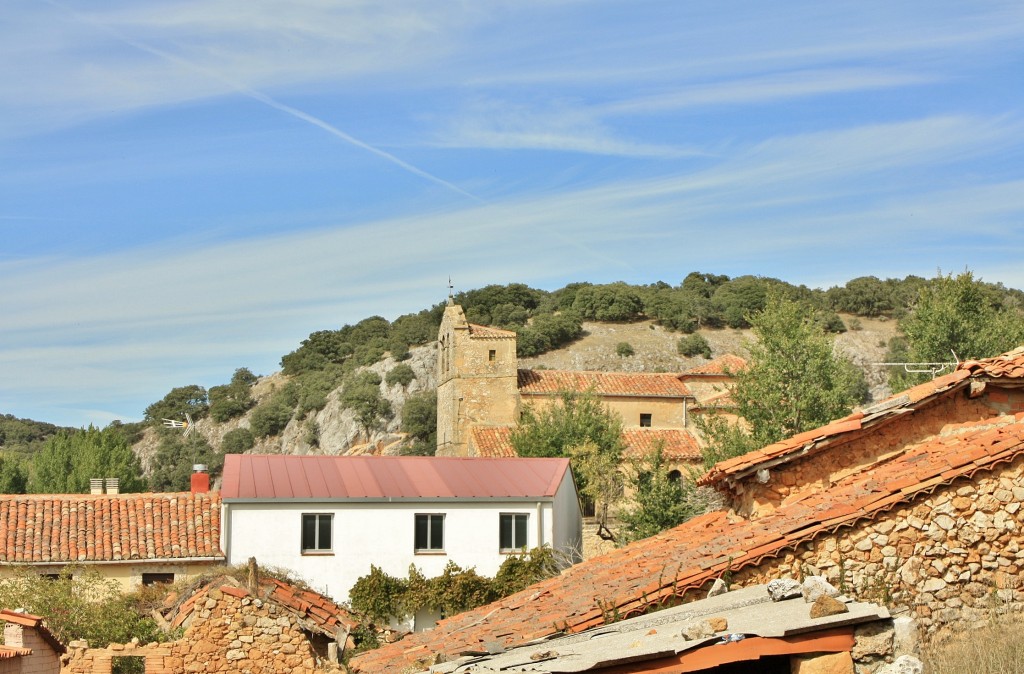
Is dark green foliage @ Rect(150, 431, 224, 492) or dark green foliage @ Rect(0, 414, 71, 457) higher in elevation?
dark green foliage @ Rect(0, 414, 71, 457)

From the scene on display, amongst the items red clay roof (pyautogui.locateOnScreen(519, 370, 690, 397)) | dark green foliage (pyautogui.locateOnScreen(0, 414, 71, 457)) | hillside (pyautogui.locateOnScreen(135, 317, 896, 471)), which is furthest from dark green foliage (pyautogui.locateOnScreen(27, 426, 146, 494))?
dark green foliage (pyautogui.locateOnScreen(0, 414, 71, 457))

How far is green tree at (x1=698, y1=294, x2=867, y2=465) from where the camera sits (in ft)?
136

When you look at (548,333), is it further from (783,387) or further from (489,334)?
(783,387)

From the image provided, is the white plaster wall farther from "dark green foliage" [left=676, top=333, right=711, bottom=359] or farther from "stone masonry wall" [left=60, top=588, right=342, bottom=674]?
"dark green foliage" [left=676, top=333, right=711, bottom=359]

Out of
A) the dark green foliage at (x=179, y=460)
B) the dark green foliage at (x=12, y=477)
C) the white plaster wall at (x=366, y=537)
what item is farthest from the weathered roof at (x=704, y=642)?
the dark green foliage at (x=179, y=460)

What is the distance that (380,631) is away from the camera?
86.1ft

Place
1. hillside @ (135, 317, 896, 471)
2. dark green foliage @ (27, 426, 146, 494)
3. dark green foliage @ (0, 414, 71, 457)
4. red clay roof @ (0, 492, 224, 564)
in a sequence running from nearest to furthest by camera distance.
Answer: red clay roof @ (0, 492, 224, 564) < dark green foliage @ (27, 426, 146, 494) < hillside @ (135, 317, 896, 471) < dark green foliage @ (0, 414, 71, 457)

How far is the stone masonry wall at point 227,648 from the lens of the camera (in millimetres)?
22772

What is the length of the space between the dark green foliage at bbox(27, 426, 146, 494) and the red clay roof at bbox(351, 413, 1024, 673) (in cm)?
4939

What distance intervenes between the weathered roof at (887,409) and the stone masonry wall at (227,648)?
12.3m

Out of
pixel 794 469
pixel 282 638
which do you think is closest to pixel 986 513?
pixel 794 469

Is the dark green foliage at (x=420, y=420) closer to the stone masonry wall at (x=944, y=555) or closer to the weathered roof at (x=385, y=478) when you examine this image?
the weathered roof at (x=385, y=478)

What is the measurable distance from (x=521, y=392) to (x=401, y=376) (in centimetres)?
3908

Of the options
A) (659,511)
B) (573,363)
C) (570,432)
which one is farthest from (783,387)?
(573,363)
